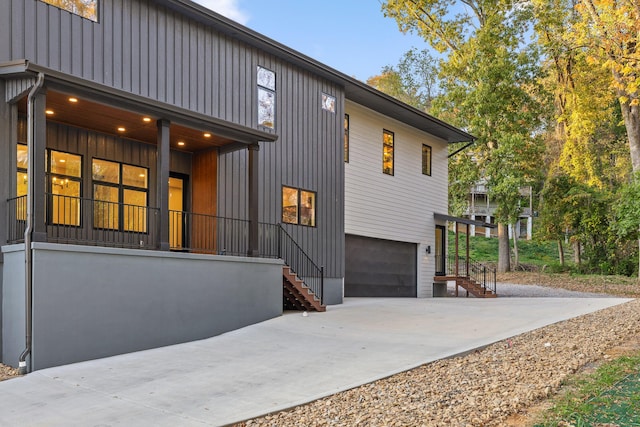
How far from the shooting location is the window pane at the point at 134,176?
12.6 meters

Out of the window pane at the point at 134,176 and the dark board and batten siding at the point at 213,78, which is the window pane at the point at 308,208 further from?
the window pane at the point at 134,176

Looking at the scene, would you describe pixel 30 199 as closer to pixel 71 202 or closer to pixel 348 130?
pixel 71 202

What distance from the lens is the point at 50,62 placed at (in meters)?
10.0

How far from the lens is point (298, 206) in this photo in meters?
15.4

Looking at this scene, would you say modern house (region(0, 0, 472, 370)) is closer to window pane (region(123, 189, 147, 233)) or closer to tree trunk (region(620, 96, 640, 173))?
window pane (region(123, 189, 147, 233))

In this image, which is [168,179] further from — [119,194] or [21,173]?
[21,173]

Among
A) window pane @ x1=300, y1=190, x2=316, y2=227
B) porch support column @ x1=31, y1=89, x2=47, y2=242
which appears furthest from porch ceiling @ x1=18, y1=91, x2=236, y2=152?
window pane @ x1=300, y1=190, x2=316, y2=227

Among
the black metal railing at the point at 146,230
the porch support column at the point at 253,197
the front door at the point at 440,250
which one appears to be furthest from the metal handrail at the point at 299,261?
the front door at the point at 440,250

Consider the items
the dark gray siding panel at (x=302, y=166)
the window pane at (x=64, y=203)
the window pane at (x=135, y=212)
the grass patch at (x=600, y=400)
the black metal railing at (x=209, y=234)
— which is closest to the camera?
the grass patch at (x=600, y=400)

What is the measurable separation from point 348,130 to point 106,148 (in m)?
7.87

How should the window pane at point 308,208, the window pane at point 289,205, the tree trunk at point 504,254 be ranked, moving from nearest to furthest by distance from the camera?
the window pane at point 289,205 < the window pane at point 308,208 < the tree trunk at point 504,254

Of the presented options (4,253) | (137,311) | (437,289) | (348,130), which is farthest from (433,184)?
(4,253)

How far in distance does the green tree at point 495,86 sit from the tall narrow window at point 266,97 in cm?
1334

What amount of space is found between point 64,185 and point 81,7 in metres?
3.48
